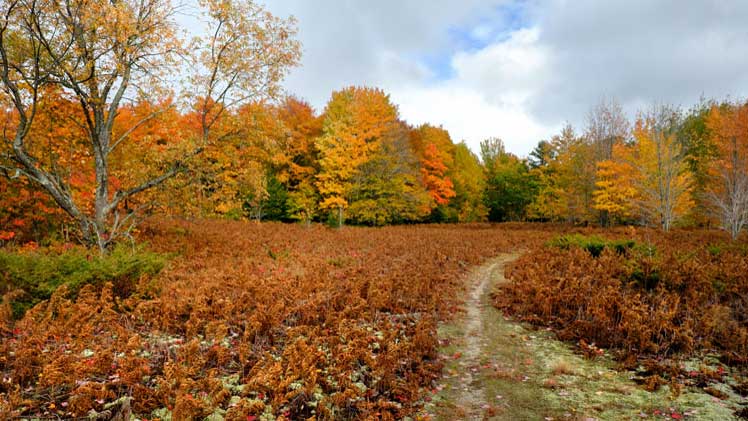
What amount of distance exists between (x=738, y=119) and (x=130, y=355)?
3827 cm

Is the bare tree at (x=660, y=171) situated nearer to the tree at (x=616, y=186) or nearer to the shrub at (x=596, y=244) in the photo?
the tree at (x=616, y=186)

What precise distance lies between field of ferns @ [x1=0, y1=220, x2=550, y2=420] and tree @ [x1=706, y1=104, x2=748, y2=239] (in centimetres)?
1637

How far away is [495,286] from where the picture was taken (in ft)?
36.1

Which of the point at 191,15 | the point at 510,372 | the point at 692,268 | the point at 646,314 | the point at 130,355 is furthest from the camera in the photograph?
the point at 191,15

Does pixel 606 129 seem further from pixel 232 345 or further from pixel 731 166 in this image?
pixel 232 345

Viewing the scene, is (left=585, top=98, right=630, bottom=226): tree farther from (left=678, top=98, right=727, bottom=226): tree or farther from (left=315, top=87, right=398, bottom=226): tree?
(left=315, top=87, right=398, bottom=226): tree

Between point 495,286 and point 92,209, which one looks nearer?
point 495,286

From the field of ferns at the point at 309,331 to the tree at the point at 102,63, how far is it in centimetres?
339

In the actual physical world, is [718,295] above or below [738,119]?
below

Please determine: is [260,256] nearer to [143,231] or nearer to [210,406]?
[143,231]

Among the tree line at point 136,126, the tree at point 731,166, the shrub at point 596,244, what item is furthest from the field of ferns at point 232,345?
the tree at point 731,166

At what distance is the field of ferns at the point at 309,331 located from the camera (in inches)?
162

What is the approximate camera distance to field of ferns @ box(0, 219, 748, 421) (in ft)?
13.5

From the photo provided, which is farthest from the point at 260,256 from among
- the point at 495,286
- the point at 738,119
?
the point at 738,119
